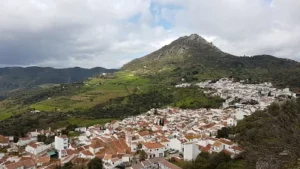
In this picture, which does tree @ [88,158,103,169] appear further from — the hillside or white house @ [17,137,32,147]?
the hillside

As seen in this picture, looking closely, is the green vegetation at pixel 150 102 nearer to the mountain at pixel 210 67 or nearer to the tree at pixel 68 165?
the mountain at pixel 210 67

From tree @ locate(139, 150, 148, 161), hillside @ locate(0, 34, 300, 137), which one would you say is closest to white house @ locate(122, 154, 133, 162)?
tree @ locate(139, 150, 148, 161)

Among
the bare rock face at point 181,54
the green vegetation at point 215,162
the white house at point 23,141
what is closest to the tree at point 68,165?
the green vegetation at point 215,162

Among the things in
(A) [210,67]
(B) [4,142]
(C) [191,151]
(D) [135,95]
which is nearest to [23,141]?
Result: (B) [4,142]

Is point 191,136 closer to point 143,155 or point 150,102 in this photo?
point 143,155

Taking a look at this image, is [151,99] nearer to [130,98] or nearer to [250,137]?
[130,98]

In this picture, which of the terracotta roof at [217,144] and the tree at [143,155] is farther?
the tree at [143,155]

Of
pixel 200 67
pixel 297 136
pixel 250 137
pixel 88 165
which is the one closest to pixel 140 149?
pixel 88 165
